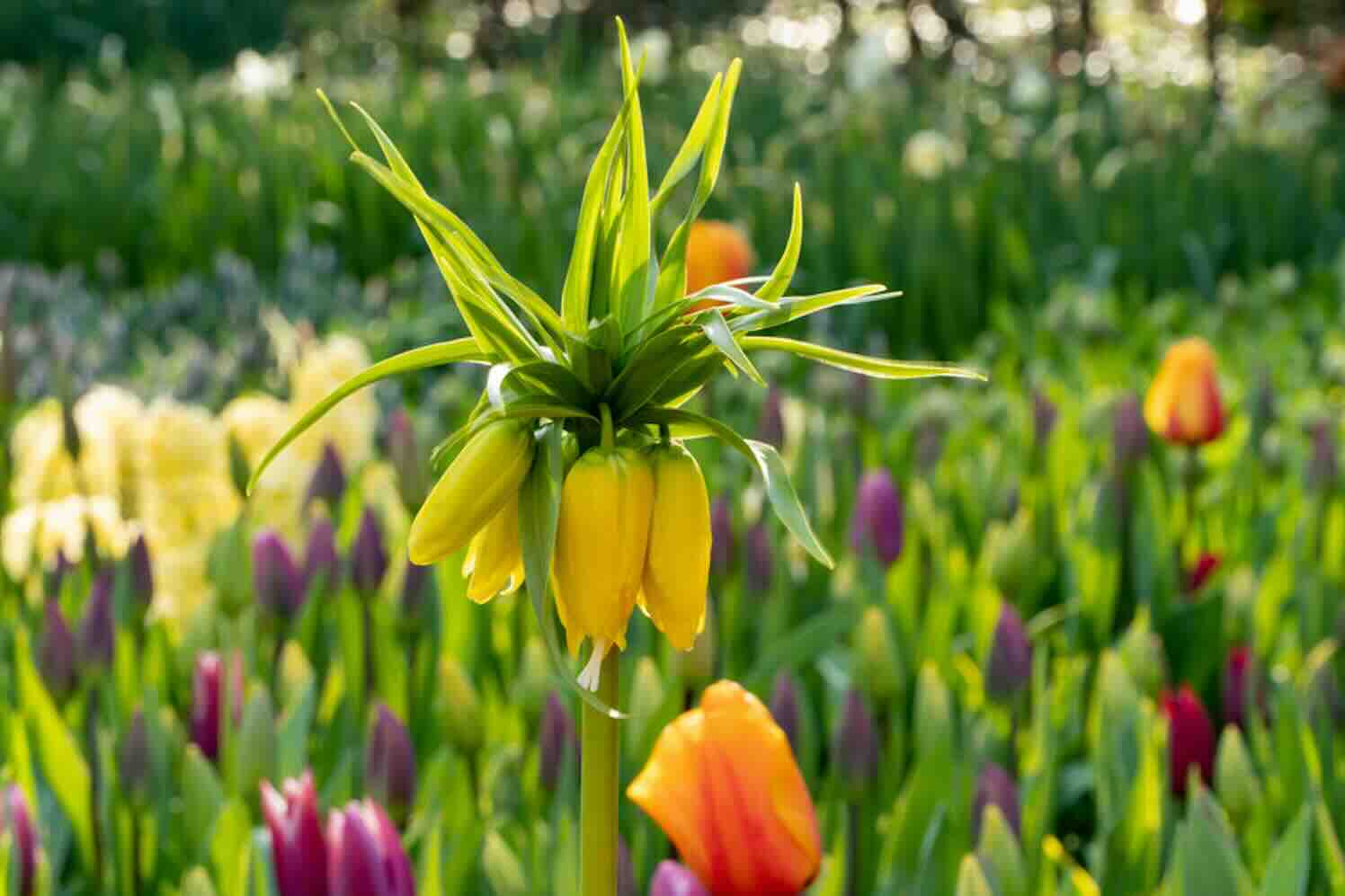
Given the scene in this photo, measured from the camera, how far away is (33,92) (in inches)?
279

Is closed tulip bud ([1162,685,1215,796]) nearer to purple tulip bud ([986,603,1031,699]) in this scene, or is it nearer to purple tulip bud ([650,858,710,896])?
purple tulip bud ([986,603,1031,699])

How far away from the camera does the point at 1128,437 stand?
190 cm

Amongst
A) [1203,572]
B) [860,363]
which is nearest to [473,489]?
[860,363]

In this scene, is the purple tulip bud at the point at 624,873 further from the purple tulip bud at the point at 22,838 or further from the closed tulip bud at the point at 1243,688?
the closed tulip bud at the point at 1243,688

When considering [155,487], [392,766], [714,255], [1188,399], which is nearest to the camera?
[392,766]

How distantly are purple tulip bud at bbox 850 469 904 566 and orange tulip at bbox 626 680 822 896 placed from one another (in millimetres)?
858

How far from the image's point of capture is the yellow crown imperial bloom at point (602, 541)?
21.5 inches

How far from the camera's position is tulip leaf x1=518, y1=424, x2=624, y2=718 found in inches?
20.9

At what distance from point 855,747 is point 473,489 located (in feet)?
2.06

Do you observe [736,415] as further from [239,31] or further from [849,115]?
[239,31]

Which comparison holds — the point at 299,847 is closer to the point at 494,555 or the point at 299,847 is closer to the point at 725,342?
the point at 494,555

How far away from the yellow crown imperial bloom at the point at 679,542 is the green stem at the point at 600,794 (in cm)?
3

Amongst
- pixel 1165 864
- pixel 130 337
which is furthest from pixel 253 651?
pixel 130 337

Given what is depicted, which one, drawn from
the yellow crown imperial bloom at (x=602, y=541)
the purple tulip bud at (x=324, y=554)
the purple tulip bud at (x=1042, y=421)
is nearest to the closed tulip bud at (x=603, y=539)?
the yellow crown imperial bloom at (x=602, y=541)
